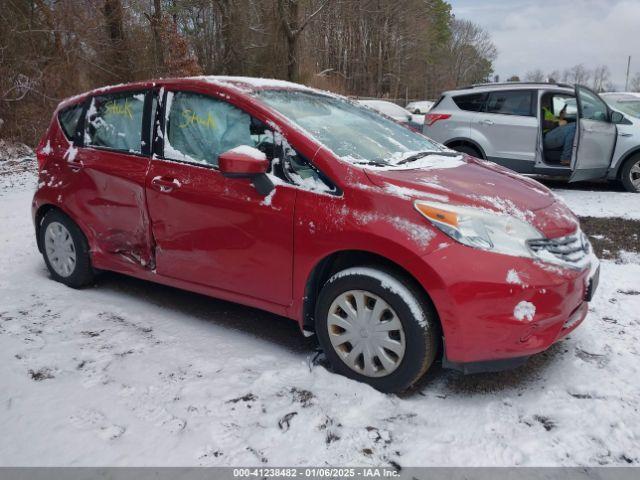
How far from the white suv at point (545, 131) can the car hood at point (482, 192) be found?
550cm

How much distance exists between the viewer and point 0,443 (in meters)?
2.40

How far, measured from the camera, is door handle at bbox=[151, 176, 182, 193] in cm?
347

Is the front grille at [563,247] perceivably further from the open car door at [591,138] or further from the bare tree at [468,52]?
the bare tree at [468,52]

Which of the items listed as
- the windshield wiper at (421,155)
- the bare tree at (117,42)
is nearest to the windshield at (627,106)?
the windshield wiper at (421,155)

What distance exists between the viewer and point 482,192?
2.86 meters

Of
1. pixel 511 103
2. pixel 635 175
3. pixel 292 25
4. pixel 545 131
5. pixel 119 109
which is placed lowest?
pixel 635 175

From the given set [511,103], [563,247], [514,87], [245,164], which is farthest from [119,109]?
[514,87]

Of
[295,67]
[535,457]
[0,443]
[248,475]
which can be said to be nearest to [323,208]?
[248,475]

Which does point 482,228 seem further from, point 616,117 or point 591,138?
point 616,117

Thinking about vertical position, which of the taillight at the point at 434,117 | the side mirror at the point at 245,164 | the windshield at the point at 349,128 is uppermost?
the taillight at the point at 434,117

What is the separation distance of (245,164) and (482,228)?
1296mm

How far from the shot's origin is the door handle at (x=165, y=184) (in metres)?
3.47

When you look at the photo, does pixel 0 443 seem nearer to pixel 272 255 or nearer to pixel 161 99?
pixel 272 255

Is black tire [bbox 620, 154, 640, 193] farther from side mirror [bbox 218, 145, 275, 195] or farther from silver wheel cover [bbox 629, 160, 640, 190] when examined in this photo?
side mirror [bbox 218, 145, 275, 195]
